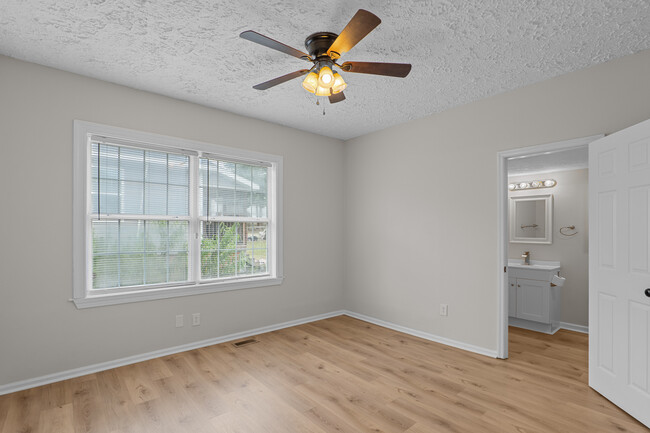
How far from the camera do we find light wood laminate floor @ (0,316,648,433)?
2.29 meters

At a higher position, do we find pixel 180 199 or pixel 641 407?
pixel 180 199

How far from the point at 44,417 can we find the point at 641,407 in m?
4.11

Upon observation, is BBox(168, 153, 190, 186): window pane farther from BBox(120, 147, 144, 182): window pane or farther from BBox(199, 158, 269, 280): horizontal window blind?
BBox(120, 147, 144, 182): window pane

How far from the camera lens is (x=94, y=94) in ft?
10.3

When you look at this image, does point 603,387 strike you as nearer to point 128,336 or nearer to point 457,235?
point 457,235

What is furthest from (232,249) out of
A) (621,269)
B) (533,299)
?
(533,299)

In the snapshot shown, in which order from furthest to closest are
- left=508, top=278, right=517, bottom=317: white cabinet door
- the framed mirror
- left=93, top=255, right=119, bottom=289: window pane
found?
the framed mirror, left=508, top=278, right=517, bottom=317: white cabinet door, left=93, top=255, right=119, bottom=289: window pane

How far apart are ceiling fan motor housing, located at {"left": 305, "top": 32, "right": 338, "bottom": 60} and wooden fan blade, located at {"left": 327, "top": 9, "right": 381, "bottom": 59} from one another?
0.56 ft

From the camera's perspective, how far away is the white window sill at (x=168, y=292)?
10.2 feet

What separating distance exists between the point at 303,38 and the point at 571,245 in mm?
4792

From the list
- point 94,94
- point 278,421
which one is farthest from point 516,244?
point 94,94

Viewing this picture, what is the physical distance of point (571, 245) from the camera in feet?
16.0

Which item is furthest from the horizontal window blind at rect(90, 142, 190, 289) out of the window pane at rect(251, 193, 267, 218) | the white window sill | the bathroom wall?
the bathroom wall

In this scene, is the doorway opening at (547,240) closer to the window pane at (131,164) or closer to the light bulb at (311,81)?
the light bulb at (311,81)
